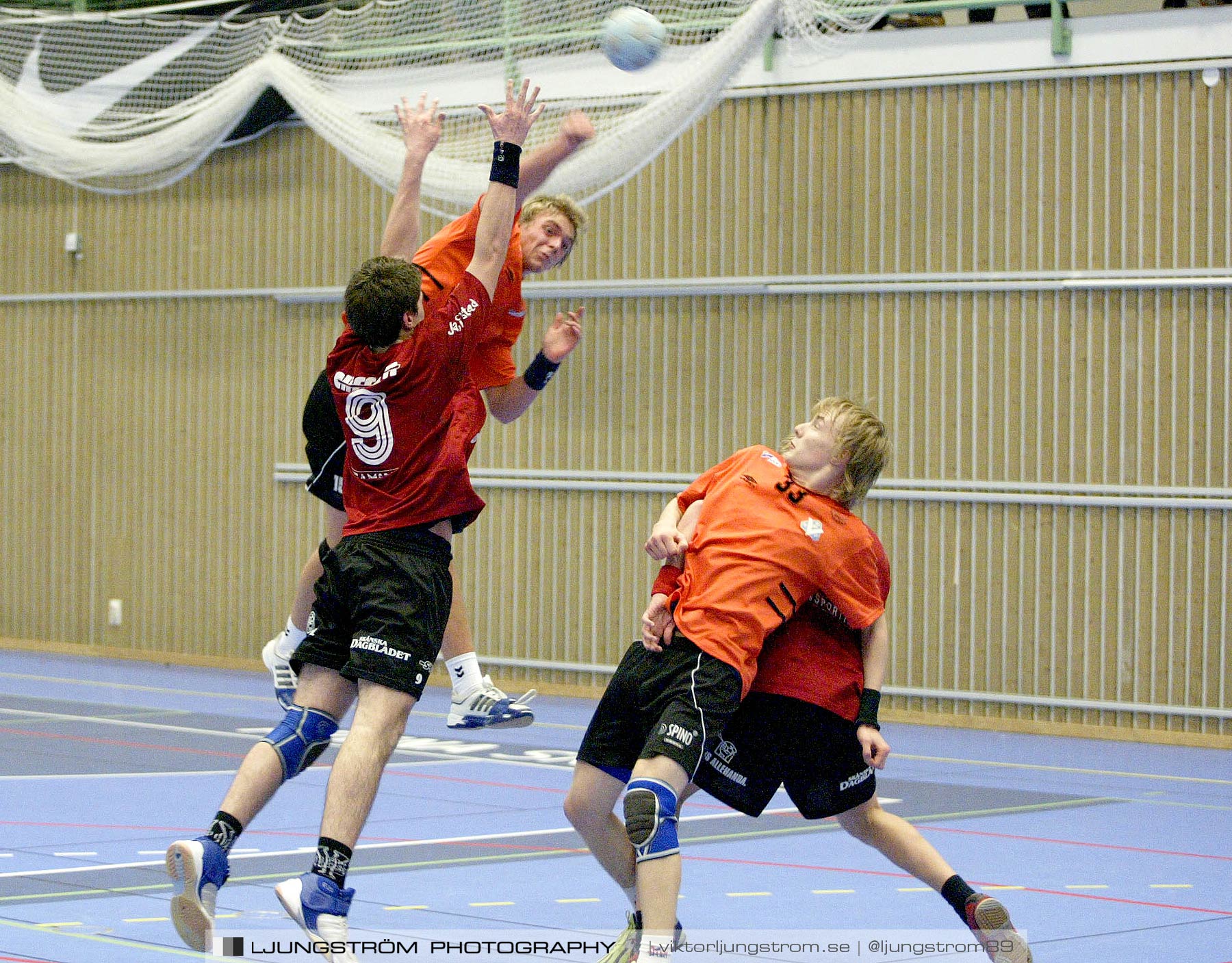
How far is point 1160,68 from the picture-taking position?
11016mm

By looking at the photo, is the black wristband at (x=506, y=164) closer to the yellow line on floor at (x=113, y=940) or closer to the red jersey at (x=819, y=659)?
the red jersey at (x=819, y=659)

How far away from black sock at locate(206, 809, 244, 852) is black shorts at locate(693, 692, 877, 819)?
4.02 feet

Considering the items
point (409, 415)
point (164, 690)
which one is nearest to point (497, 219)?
point (409, 415)

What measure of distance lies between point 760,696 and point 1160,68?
7.75 meters

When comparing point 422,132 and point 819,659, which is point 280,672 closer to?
point 422,132

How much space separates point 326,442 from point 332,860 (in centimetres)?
216

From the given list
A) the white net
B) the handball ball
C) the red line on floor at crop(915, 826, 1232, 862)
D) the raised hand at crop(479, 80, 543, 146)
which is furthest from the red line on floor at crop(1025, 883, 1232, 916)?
the white net

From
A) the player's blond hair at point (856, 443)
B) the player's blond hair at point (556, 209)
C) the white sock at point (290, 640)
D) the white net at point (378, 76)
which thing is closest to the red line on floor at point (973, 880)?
the white sock at point (290, 640)

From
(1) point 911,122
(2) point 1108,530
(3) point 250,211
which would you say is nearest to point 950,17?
(1) point 911,122

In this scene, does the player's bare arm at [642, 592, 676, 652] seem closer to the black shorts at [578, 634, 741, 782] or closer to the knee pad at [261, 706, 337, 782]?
the black shorts at [578, 634, 741, 782]

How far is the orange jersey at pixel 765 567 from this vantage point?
14.8 feet

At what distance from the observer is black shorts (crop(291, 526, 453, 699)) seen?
463cm

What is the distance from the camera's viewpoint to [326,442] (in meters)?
6.23

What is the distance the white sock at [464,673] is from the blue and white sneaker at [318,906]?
1.41 m
